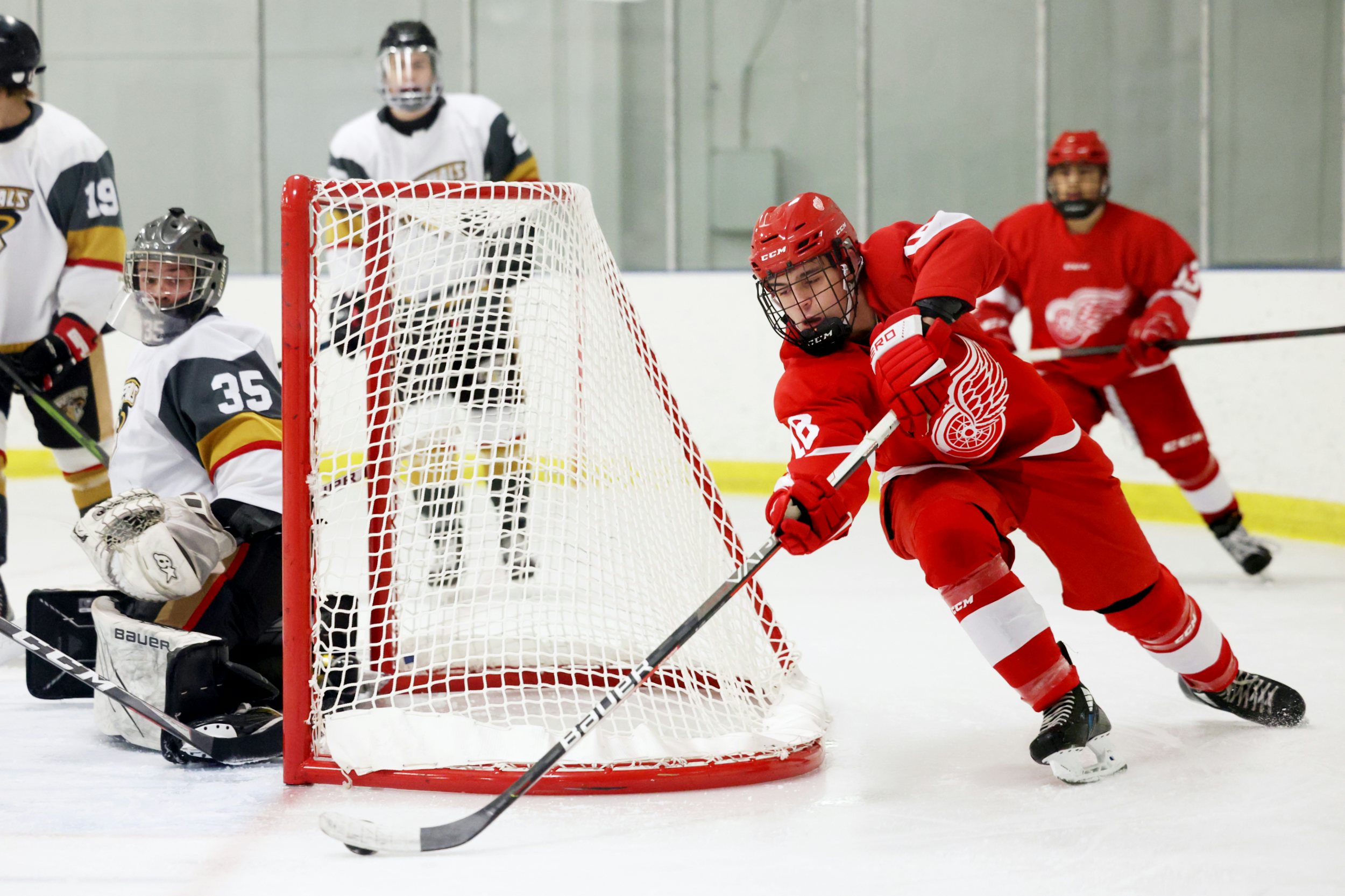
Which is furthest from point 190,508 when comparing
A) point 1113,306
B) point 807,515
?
point 1113,306

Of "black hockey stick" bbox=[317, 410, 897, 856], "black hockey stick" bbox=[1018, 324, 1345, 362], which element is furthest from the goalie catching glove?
"black hockey stick" bbox=[1018, 324, 1345, 362]

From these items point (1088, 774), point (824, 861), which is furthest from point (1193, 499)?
point (824, 861)

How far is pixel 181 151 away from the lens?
789cm

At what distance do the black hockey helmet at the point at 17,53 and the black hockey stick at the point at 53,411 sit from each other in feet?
1.88

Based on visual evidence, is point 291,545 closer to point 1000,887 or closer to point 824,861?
point 824,861

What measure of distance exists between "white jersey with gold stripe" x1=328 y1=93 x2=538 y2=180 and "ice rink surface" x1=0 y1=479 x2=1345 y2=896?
1.79 m

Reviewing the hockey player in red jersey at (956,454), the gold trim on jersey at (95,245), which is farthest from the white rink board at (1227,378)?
the hockey player in red jersey at (956,454)

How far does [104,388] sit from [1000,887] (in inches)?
94.8

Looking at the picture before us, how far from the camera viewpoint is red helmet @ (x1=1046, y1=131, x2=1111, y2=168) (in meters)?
3.77

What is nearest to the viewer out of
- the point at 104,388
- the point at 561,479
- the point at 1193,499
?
the point at 561,479

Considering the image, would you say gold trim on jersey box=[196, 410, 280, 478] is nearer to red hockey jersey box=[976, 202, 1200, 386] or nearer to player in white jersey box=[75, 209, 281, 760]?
player in white jersey box=[75, 209, 281, 760]

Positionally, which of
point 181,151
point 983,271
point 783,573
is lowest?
point 783,573

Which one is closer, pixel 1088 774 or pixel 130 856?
pixel 130 856

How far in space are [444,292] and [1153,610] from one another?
1.19m
